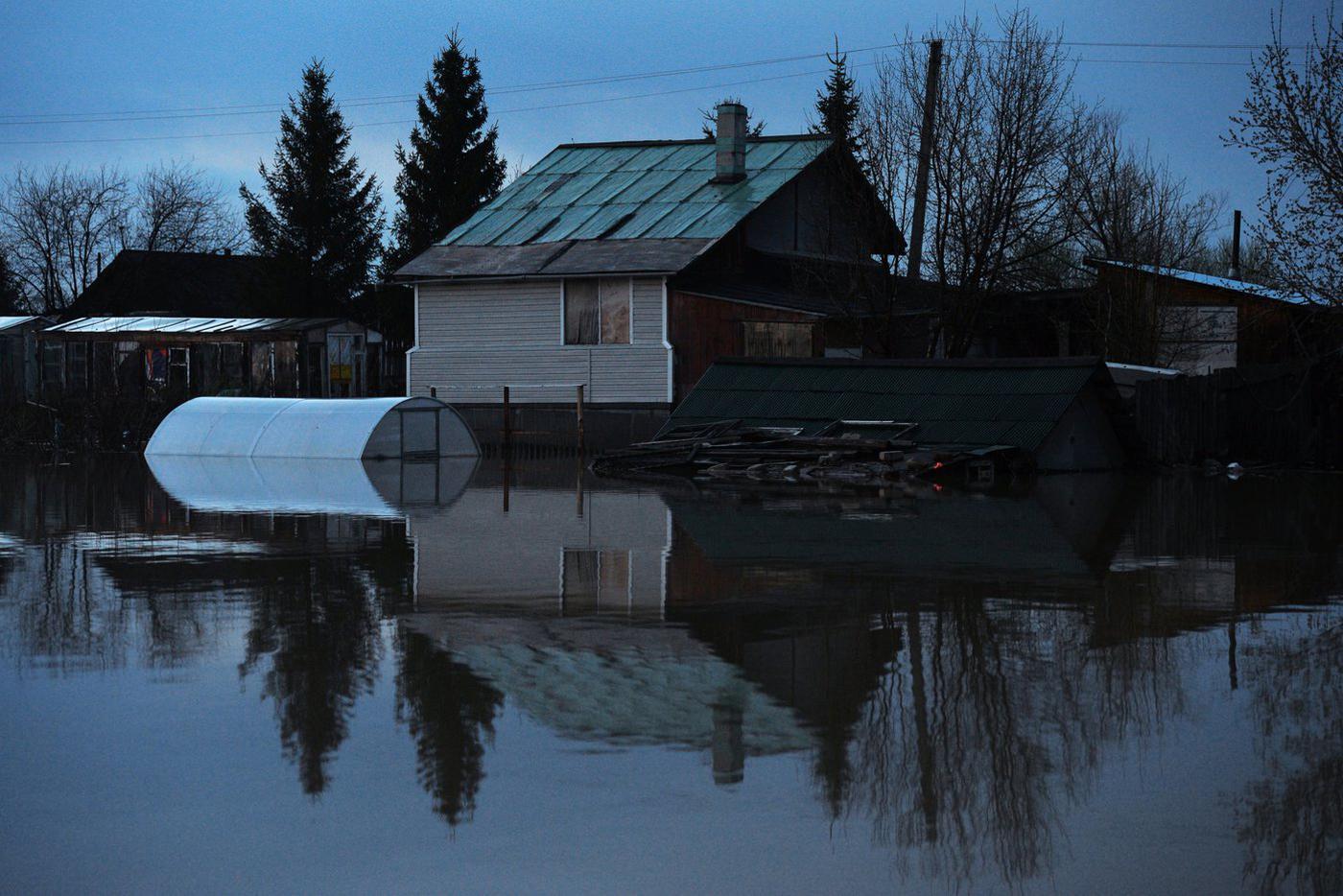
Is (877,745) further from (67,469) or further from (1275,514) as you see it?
(67,469)

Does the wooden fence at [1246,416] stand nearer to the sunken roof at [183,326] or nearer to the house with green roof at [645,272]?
the house with green roof at [645,272]

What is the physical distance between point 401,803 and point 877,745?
2.12 meters

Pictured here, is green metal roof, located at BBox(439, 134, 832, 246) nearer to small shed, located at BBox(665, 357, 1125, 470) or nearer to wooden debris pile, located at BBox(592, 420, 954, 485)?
small shed, located at BBox(665, 357, 1125, 470)

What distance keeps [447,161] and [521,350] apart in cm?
1806

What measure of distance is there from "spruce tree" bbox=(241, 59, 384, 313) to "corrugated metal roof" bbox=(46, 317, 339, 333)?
11.7 m

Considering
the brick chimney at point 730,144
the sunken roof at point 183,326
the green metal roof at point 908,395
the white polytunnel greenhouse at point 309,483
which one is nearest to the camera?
the white polytunnel greenhouse at point 309,483

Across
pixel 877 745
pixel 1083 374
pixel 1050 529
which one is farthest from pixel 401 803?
pixel 1083 374

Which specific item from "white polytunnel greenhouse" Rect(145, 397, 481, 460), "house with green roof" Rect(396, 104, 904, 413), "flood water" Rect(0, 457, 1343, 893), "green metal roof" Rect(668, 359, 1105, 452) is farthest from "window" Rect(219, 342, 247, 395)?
"flood water" Rect(0, 457, 1343, 893)

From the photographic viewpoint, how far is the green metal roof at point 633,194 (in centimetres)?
3797

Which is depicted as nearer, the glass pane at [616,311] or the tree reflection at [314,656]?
the tree reflection at [314,656]

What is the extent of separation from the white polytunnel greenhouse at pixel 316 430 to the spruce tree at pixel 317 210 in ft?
81.4

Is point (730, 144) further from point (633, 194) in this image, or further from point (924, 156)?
point (924, 156)

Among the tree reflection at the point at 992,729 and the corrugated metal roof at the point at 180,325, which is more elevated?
the corrugated metal roof at the point at 180,325

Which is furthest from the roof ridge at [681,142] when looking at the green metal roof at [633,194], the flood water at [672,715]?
the flood water at [672,715]
